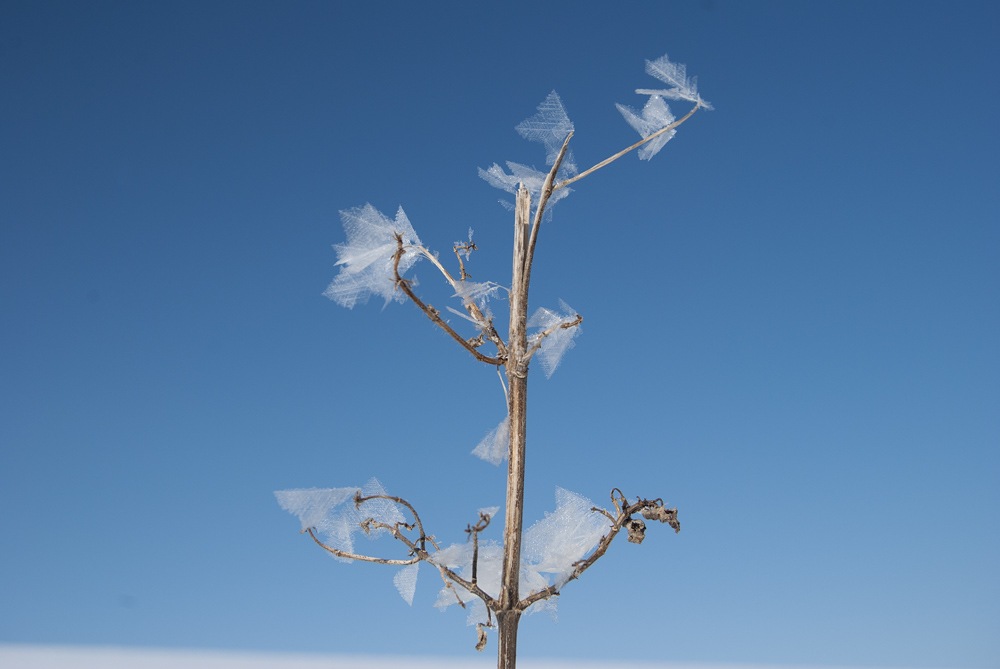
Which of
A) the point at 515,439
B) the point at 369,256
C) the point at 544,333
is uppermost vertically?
the point at 369,256

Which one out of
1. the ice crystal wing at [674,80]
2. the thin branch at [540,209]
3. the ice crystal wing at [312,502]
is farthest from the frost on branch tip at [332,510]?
the ice crystal wing at [674,80]

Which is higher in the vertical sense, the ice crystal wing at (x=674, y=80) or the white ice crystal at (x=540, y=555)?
the ice crystal wing at (x=674, y=80)

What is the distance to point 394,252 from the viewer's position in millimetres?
1915

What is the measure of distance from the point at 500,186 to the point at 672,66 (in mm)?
557

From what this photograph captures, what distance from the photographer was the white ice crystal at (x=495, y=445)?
1.81 m

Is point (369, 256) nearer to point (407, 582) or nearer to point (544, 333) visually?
point (544, 333)

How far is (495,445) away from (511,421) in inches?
3.8

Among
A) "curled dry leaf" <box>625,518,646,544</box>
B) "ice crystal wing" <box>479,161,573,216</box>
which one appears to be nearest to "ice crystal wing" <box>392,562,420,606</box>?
"curled dry leaf" <box>625,518,646,544</box>

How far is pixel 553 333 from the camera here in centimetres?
185

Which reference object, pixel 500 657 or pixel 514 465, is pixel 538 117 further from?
pixel 500 657

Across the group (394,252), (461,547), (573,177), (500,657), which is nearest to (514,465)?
(461,547)

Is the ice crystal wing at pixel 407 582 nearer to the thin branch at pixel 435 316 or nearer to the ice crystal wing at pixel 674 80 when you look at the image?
the thin branch at pixel 435 316

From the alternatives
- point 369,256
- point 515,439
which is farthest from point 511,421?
point 369,256

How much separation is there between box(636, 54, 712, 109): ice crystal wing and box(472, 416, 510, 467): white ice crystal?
3.12 ft
